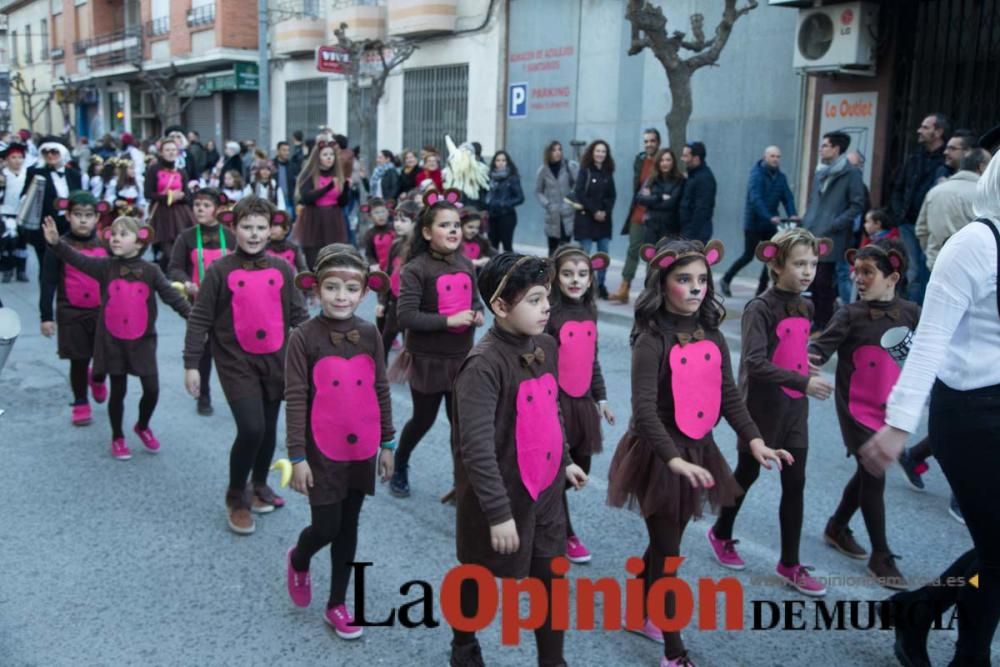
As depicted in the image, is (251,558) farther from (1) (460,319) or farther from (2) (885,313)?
(2) (885,313)

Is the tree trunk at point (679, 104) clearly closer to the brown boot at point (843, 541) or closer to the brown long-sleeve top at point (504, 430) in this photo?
the brown boot at point (843, 541)

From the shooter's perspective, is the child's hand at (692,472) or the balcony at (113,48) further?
the balcony at (113,48)

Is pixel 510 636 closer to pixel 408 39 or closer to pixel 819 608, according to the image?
pixel 819 608

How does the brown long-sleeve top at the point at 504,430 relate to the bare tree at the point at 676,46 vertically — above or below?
below

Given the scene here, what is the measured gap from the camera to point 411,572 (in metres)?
4.20

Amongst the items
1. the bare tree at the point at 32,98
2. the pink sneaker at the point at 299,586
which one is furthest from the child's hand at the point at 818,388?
the bare tree at the point at 32,98

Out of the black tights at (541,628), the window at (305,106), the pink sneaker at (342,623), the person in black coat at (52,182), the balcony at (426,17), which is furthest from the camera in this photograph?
the window at (305,106)

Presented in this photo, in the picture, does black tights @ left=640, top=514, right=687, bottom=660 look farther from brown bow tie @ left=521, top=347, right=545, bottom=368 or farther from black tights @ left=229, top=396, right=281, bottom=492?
black tights @ left=229, top=396, right=281, bottom=492

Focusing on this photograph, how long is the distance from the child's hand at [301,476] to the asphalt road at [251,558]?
59 centimetres

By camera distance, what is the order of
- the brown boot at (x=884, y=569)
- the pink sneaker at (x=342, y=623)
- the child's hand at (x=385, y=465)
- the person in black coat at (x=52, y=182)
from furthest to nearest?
the person in black coat at (x=52, y=182) < the brown boot at (x=884, y=569) < the child's hand at (x=385, y=465) < the pink sneaker at (x=342, y=623)

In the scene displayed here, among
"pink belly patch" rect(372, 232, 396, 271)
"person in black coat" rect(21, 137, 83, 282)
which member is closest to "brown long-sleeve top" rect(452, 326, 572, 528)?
"pink belly patch" rect(372, 232, 396, 271)

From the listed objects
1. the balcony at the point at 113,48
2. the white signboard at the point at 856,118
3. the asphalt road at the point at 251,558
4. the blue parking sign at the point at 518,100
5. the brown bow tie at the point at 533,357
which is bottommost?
the asphalt road at the point at 251,558

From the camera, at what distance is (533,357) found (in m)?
3.05

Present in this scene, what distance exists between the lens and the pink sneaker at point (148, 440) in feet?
Answer: 19.3
